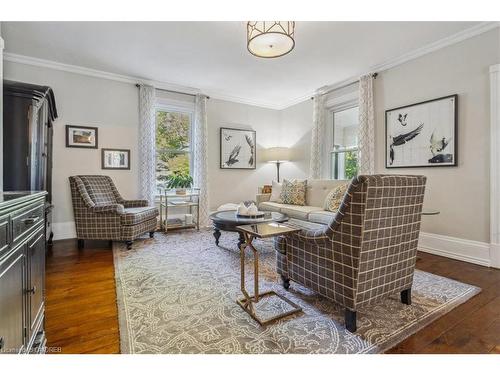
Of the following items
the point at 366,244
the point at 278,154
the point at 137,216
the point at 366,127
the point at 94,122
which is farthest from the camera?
the point at 278,154

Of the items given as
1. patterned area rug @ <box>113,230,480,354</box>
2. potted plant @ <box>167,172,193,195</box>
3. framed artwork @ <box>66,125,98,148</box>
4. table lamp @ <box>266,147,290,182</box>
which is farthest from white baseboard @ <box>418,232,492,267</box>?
framed artwork @ <box>66,125,98,148</box>

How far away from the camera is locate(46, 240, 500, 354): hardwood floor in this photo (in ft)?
4.75

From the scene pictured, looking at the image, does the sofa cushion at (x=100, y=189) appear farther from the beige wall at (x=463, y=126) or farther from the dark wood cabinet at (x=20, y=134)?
the beige wall at (x=463, y=126)

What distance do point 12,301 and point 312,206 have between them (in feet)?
12.0

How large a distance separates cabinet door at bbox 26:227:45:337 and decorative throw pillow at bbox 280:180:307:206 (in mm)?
3375

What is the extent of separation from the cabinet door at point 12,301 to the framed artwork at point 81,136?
3.39 meters

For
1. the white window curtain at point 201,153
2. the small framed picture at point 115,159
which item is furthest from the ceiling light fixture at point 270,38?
the small framed picture at point 115,159

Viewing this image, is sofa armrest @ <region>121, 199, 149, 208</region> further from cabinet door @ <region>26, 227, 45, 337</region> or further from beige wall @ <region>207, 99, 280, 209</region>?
cabinet door @ <region>26, 227, 45, 337</region>

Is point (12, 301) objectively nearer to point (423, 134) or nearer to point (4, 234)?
point (4, 234)

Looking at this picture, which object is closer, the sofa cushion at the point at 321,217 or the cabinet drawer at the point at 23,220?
the cabinet drawer at the point at 23,220

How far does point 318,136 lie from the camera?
4.74 metres

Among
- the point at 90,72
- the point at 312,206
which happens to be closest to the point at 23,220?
the point at 312,206

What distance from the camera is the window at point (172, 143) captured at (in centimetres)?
471
